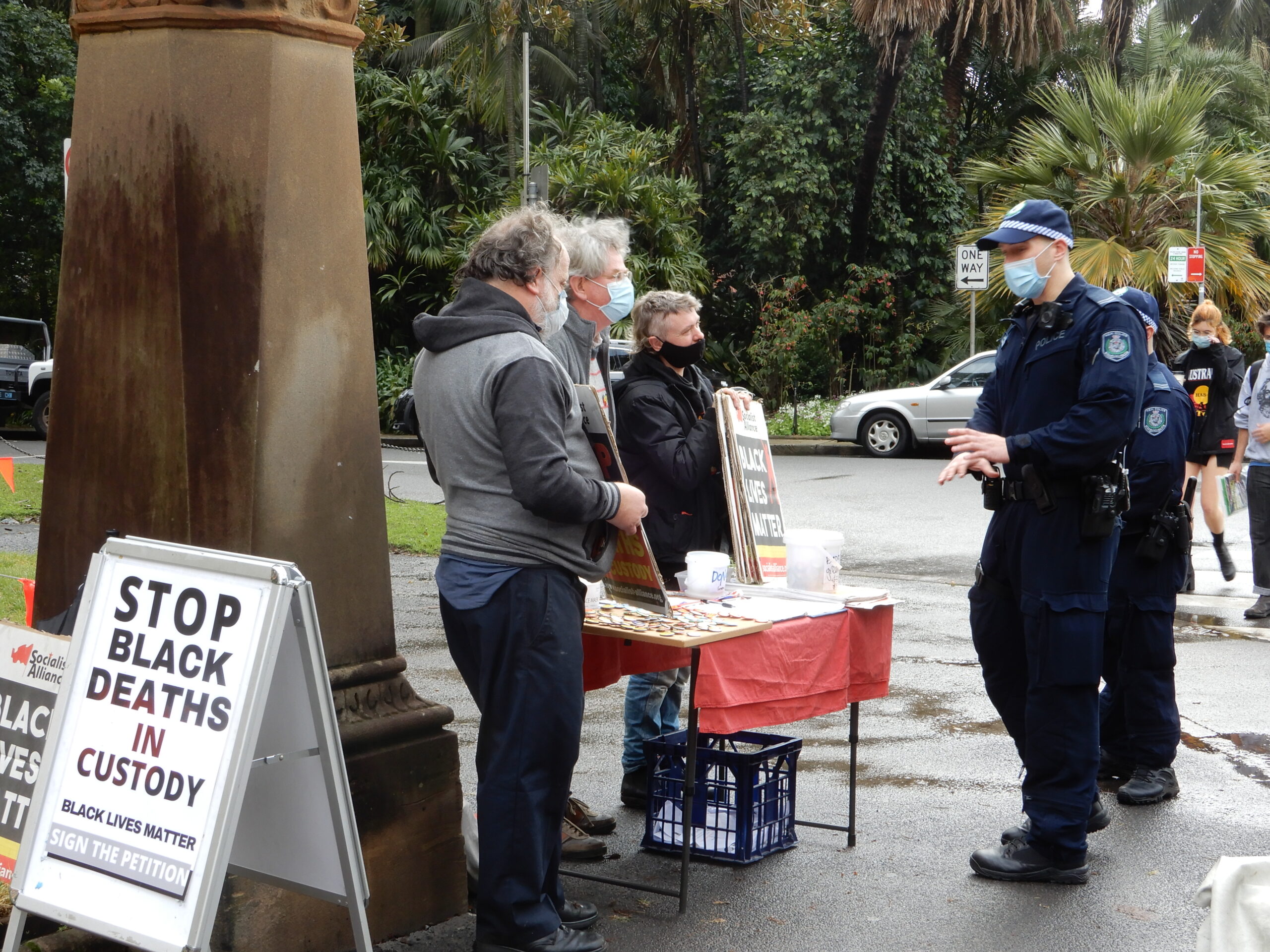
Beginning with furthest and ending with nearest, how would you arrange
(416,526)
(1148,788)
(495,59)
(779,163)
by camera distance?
1. (779,163)
2. (495,59)
3. (416,526)
4. (1148,788)

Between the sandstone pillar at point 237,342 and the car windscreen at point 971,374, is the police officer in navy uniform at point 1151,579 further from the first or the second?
the car windscreen at point 971,374

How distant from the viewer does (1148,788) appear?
5.38 meters

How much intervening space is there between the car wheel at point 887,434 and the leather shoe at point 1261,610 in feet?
35.4

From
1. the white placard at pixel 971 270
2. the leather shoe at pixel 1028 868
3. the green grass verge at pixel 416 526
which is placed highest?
the white placard at pixel 971 270

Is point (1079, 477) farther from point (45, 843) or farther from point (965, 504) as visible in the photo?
point (965, 504)

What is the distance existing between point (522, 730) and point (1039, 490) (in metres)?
1.90

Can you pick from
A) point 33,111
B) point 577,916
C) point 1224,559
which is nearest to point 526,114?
point 33,111

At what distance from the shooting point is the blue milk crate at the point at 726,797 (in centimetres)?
459

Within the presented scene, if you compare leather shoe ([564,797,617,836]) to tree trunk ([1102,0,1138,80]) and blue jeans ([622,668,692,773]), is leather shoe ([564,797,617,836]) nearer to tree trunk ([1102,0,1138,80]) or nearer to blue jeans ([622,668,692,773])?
blue jeans ([622,668,692,773])

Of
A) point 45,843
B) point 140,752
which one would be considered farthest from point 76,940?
point 140,752

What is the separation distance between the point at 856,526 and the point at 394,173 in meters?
14.2

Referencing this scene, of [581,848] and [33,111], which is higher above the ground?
[33,111]

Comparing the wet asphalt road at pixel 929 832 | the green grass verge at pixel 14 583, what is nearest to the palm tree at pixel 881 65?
the wet asphalt road at pixel 929 832

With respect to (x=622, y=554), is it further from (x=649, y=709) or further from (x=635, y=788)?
(x=635, y=788)
